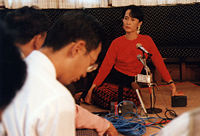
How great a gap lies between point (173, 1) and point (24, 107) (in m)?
3.62

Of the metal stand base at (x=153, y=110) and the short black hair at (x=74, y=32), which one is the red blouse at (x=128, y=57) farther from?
the short black hair at (x=74, y=32)

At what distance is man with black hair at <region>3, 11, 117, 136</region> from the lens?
2.05ft

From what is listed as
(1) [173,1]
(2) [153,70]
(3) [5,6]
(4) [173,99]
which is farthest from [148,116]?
(3) [5,6]

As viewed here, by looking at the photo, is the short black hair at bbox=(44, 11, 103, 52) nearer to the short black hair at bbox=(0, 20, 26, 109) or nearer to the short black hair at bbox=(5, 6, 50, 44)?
the short black hair at bbox=(0, 20, 26, 109)

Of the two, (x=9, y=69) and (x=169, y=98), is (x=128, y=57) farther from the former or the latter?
(x=9, y=69)

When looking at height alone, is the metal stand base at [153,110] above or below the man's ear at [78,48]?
below

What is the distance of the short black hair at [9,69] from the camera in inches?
20.5

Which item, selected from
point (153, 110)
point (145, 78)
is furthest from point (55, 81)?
point (153, 110)

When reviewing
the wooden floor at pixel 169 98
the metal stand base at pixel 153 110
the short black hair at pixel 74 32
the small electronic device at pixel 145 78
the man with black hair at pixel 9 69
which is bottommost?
the wooden floor at pixel 169 98

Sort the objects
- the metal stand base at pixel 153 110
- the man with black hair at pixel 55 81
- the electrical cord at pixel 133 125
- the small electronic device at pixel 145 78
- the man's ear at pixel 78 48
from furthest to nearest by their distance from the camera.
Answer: the metal stand base at pixel 153 110 → the small electronic device at pixel 145 78 → the electrical cord at pixel 133 125 → the man's ear at pixel 78 48 → the man with black hair at pixel 55 81

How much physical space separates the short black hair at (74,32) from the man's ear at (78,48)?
1 centimetres

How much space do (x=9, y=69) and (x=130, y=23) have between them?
2058 mm

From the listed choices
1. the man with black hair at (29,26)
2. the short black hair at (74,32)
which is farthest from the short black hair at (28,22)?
the short black hair at (74,32)

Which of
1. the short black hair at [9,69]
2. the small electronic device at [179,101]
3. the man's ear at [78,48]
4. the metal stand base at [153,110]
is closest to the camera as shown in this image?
the short black hair at [9,69]
